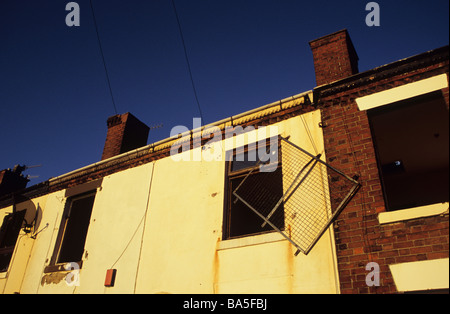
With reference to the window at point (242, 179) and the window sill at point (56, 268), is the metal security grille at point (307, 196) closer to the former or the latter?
the window at point (242, 179)

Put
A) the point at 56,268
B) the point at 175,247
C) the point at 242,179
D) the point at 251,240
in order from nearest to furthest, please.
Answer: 1. the point at 251,240
2. the point at 175,247
3. the point at 242,179
4. the point at 56,268

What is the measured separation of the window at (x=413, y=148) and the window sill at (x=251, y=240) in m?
1.87

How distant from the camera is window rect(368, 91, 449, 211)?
19.4ft

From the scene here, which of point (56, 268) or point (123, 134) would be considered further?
point (123, 134)

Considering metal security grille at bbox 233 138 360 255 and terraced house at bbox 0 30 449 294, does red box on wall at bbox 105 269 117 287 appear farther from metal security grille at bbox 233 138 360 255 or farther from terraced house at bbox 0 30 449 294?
metal security grille at bbox 233 138 360 255

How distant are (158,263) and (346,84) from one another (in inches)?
200

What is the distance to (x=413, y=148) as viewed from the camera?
815 cm

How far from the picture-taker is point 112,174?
8891mm

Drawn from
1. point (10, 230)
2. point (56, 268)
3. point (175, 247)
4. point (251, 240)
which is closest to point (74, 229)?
point (56, 268)

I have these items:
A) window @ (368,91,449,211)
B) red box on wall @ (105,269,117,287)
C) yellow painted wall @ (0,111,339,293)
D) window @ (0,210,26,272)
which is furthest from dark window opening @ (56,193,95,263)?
window @ (368,91,449,211)

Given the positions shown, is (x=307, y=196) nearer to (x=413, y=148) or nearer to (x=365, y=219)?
(x=365, y=219)

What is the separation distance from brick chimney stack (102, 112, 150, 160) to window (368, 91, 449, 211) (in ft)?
23.1

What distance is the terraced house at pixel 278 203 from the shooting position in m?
4.79

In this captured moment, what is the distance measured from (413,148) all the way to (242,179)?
4576 mm
